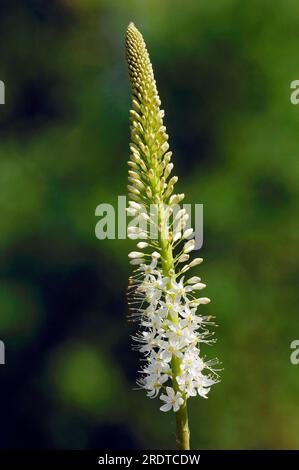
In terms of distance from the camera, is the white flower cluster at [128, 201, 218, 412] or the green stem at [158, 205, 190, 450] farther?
the white flower cluster at [128, 201, 218, 412]

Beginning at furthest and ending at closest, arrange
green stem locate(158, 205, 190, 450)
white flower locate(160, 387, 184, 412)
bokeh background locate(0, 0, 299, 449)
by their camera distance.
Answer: bokeh background locate(0, 0, 299, 449), white flower locate(160, 387, 184, 412), green stem locate(158, 205, 190, 450)

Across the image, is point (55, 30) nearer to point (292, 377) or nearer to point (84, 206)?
point (84, 206)

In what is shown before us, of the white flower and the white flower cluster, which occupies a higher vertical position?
the white flower cluster

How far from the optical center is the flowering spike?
11.2 feet

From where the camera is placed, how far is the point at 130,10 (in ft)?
40.8

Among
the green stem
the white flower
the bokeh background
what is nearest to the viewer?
the green stem

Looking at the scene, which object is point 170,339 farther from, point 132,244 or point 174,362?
point 132,244

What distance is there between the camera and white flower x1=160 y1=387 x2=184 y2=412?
333 cm

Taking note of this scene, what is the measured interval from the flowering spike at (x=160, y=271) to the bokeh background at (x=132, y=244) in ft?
24.2

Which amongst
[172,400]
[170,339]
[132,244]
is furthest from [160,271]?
[132,244]

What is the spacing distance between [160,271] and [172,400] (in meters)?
0.58

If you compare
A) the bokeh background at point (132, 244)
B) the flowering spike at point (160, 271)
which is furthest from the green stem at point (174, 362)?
the bokeh background at point (132, 244)

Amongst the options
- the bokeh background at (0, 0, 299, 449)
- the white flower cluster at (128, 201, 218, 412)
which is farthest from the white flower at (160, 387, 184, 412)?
the bokeh background at (0, 0, 299, 449)

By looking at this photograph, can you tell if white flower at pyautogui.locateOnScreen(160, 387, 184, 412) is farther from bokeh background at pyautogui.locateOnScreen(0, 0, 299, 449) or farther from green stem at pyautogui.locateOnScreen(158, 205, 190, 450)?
bokeh background at pyautogui.locateOnScreen(0, 0, 299, 449)
